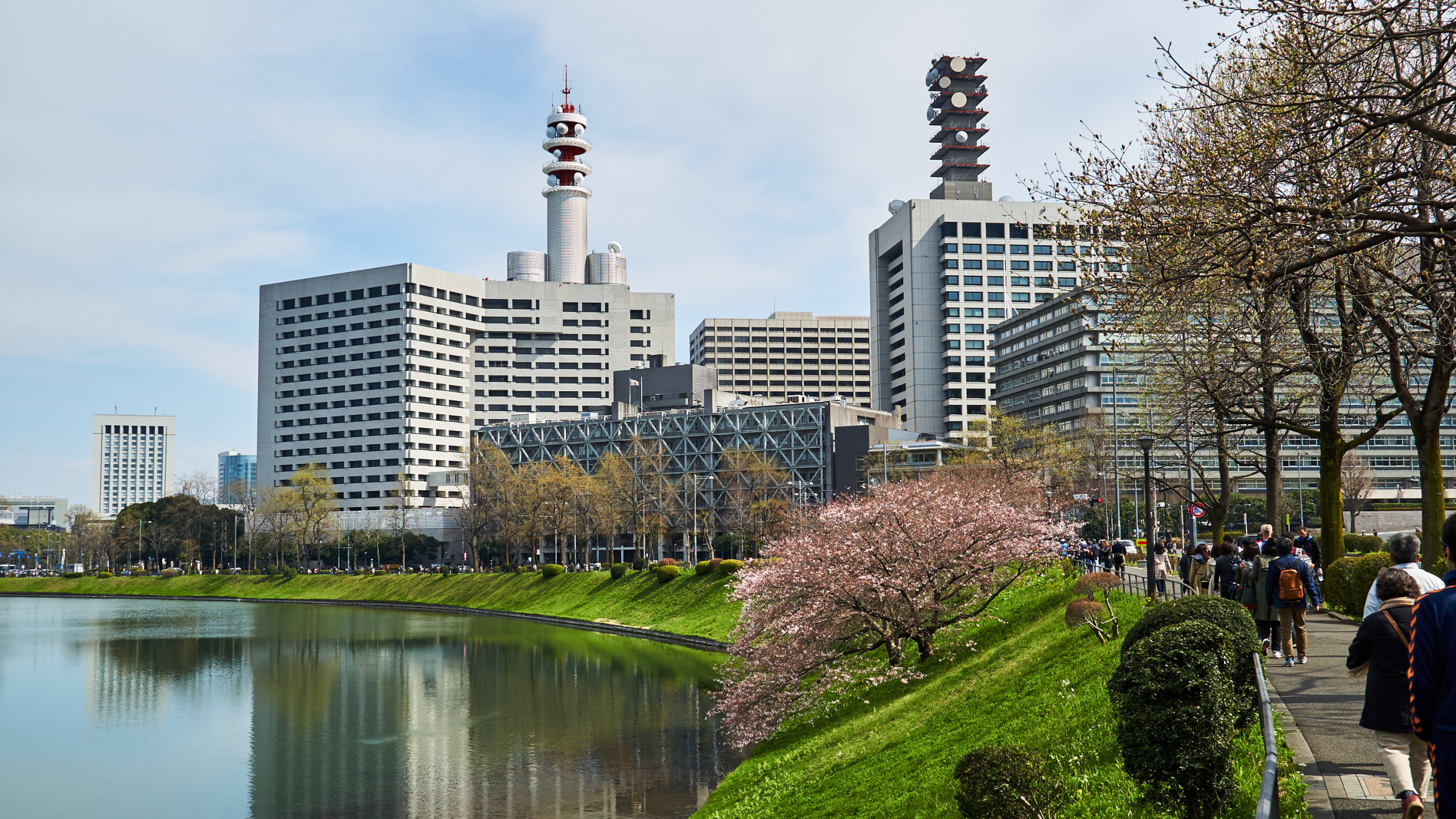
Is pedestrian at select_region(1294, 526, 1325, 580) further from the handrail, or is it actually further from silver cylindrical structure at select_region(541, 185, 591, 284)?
silver cylindrical structure at select_region(541, 185, 591, 284)

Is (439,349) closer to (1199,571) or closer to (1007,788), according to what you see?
(1199,571)

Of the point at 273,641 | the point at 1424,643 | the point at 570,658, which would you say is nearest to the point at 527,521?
the point at 273,641

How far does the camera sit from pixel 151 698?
43125 mm

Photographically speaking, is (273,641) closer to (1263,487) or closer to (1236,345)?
(1236,345)

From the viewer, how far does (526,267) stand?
582 ft

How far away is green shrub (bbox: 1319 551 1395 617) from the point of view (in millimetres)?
23797

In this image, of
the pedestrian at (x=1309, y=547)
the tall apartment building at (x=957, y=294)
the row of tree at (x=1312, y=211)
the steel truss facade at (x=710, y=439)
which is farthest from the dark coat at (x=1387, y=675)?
the tall apartment building at (x=957, y=294)

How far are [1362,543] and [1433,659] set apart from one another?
47.9 metres

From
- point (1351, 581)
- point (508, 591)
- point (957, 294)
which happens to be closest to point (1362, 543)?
point (1351, 581)

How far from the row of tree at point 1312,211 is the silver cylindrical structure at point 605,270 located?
15652 cm

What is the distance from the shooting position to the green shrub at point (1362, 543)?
45594 mm

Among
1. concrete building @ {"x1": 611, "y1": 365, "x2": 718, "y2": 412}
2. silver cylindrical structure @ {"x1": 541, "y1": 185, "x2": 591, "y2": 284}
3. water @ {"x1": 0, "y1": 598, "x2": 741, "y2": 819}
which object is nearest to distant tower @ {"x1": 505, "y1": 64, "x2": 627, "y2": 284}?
silver cylindrical structure @ {"x1": 541, "y1": 185, "x2": 591, "y2": 284}

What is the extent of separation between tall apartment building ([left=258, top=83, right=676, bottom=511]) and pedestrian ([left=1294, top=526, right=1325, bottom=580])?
136 metres

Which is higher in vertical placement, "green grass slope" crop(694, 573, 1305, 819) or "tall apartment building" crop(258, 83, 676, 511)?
"tall apartment building" crop(258, 83, 676, 511)
